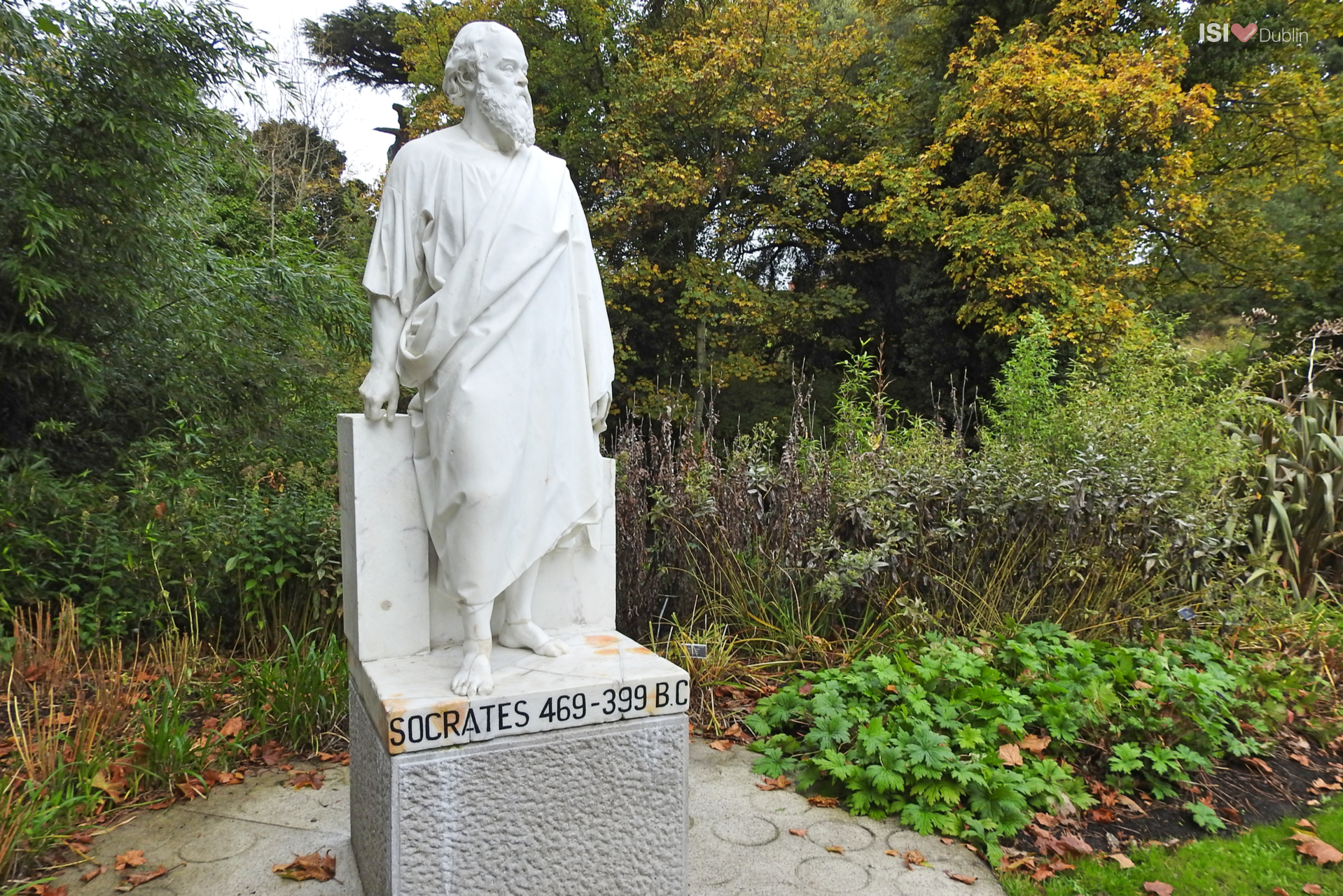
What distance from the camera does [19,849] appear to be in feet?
8.02

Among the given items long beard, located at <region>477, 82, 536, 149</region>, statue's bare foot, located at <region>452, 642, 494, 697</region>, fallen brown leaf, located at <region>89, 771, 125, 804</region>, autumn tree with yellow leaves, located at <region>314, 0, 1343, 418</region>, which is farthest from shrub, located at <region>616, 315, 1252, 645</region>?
autumn tree with yellow leaves, located at <region>314, 0, 1343, 418</region>

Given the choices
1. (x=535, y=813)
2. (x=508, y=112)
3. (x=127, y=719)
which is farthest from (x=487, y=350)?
(x=127, y=719)

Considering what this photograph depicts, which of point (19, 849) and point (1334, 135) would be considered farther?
point (1334, 135)

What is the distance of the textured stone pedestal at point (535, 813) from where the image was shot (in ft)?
6.20

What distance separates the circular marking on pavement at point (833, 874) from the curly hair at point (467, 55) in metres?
2.42

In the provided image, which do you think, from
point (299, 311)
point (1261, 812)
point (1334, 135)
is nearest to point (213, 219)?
point (299, 311)

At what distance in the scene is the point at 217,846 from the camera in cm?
261

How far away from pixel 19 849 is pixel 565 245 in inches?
92.7

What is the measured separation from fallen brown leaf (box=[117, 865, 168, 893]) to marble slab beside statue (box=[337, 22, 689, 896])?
0.65 meters

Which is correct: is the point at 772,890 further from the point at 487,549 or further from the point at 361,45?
the point at 361,45

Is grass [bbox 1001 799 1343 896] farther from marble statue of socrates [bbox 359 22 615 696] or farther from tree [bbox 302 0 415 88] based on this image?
tree [bbox 302 0 415 88]

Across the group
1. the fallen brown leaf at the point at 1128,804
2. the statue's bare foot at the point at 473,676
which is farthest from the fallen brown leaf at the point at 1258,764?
the statue's bare foot at the point at 473,676

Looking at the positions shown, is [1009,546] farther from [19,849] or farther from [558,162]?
[19,849]

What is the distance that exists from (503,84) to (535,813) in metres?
1.84
